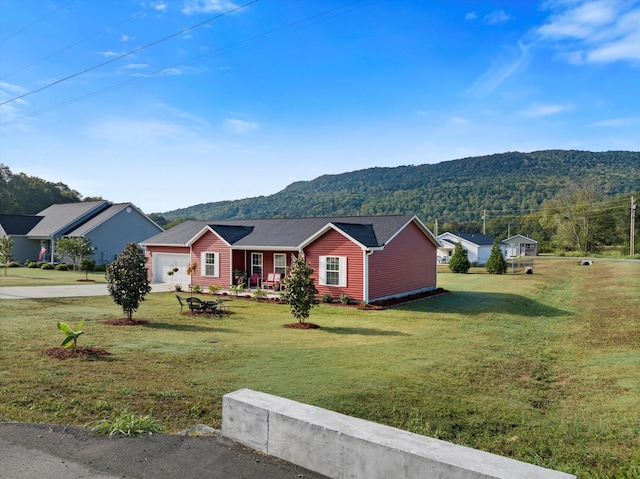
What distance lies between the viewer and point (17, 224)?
45.1 metres

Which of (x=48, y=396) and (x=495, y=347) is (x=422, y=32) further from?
(x=48, y=396)

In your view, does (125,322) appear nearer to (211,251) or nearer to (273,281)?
(273,281)

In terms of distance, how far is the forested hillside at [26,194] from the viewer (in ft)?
230

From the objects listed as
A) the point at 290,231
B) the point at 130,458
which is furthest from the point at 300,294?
the point at 130,458

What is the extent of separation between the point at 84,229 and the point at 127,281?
29339 millimetres

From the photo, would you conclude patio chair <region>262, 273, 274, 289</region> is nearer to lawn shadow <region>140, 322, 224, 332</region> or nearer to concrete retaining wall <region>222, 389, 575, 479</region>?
lawn shadow <region>140, 322, 224, 332</region>

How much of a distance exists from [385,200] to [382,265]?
85.5m

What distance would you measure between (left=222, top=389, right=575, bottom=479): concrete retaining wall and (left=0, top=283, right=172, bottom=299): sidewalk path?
19.5 metres

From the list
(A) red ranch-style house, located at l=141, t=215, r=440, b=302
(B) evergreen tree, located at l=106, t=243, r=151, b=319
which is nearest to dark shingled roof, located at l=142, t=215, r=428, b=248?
(A) red ranch-style house, located at l=141, t=215, r=440, b=302

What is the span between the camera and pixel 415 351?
39.0 ft

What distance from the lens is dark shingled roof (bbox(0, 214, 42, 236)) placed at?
1724 inches

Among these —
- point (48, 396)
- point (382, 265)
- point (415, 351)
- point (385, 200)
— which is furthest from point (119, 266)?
point (385, 200)

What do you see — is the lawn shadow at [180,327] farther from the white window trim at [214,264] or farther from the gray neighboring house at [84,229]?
the gray neighboring house at [84,229]

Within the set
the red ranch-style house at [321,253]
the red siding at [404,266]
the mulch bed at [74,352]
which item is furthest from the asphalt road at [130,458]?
the red siding at [404,266]
